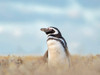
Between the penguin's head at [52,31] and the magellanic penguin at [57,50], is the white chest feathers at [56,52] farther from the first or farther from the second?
the penguin's head at [52,31]

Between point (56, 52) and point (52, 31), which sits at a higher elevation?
point (52, 31)

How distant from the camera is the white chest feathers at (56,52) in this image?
9055 millimetres

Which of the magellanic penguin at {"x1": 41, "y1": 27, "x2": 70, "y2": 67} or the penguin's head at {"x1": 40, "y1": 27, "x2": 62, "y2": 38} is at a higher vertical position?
the penguin's head at {"x1": 40, "y1": 27, "x2": 62, "y2": 38}

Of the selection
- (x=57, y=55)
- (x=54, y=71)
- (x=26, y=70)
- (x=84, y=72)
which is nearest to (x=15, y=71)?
(x=26, y=70)

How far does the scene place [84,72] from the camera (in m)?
4.73

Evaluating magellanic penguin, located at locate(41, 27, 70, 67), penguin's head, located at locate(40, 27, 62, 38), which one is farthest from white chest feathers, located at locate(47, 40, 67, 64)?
penguin's head, located at locate(40, 27, 62, 38)

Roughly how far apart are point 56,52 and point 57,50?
0.05 meters

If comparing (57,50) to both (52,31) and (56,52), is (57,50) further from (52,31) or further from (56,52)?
(52,31)

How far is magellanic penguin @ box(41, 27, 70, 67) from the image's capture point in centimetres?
907

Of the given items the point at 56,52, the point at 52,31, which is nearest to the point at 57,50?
the point at 56,52

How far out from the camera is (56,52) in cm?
908

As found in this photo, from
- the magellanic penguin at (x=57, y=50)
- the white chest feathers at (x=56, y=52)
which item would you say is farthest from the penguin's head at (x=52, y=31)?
the white chest feathers at (x=56, y=52)

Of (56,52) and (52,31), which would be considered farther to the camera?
(52,31)

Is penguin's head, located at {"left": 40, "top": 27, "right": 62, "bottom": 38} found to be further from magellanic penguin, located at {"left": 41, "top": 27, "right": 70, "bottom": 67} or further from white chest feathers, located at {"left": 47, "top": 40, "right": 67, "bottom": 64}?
white chest feathers, located at {"left": 47, "top": 40, "right": 67, "bottom": 64}
